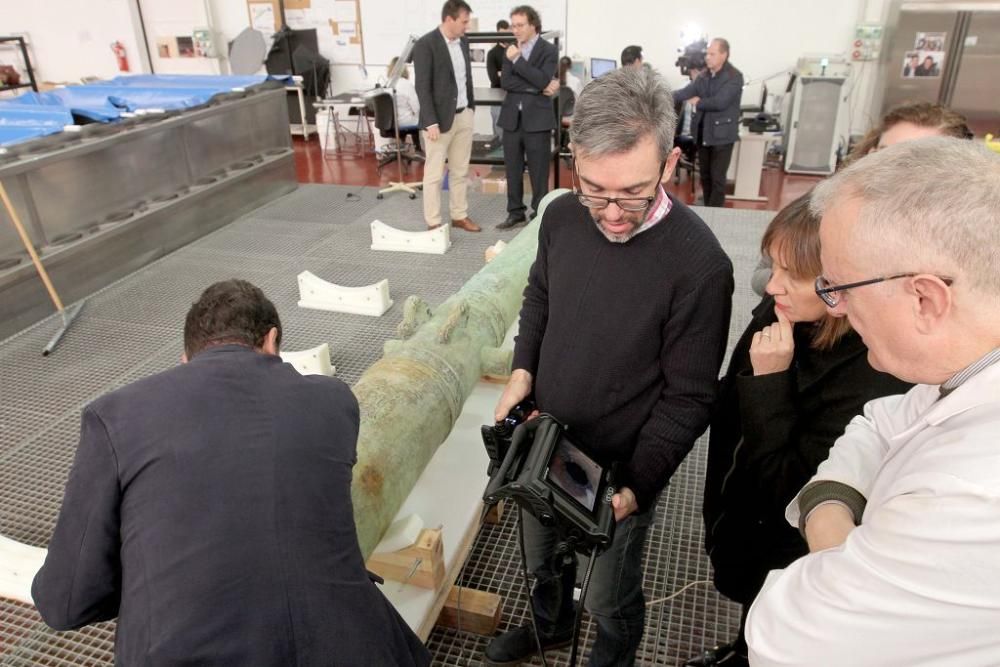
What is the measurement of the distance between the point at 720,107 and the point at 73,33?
9.76 metres

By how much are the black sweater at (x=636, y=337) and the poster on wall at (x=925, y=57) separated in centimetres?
778

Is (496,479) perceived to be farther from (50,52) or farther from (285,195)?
(50,52)

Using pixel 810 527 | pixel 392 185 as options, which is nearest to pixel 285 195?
pixel 392 185

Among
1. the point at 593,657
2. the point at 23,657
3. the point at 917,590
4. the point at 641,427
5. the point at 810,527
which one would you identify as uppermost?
the point at 917,590

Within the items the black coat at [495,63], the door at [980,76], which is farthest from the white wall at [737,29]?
the black coat at [495,63]

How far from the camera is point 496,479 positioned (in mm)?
1337

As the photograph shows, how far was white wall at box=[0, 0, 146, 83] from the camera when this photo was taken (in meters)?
9.95

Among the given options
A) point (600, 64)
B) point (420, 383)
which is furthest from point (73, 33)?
point (420, 383)

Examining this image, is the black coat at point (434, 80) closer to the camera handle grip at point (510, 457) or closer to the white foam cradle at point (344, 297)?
the white foam cradle at point (344, 297)

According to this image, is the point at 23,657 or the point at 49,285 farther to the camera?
the point at 49,285

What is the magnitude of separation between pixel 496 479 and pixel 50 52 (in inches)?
485

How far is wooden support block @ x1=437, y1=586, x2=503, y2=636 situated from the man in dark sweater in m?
0.44

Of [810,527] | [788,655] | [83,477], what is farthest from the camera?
[83,477]

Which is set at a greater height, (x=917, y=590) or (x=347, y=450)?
(x=917, y=590)
